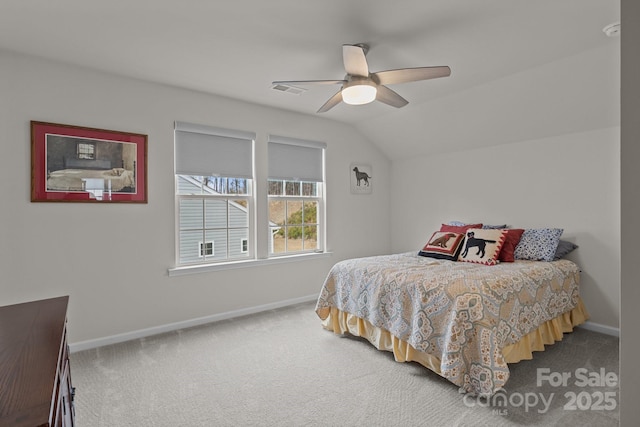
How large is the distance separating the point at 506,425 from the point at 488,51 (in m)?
2.58

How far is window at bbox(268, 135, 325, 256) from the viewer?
412cm

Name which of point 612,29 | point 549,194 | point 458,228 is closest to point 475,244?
point 458,228

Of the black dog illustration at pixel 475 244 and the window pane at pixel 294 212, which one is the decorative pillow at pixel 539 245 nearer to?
the black dog illustration at pixel 475 244

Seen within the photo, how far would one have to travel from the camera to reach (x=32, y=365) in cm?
89

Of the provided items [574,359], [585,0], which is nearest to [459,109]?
[585,0]

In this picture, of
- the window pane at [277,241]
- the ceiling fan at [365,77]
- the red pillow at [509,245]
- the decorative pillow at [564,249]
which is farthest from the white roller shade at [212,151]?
the decorative pillow at [564,249]

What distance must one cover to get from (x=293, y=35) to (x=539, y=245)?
9.74ft

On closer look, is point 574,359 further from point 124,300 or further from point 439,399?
point 124,300

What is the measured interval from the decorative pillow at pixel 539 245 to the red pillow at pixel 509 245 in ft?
0.17

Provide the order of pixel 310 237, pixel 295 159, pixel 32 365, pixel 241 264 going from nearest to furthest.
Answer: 1. pixel 32 365
2. pixel 241 264
3. pixel 295 159
4. pixel 310 237

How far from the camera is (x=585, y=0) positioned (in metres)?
1.98

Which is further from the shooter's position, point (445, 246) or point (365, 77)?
point (445, 246)

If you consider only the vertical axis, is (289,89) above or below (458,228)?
above

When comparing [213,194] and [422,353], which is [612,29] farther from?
[213,194]
